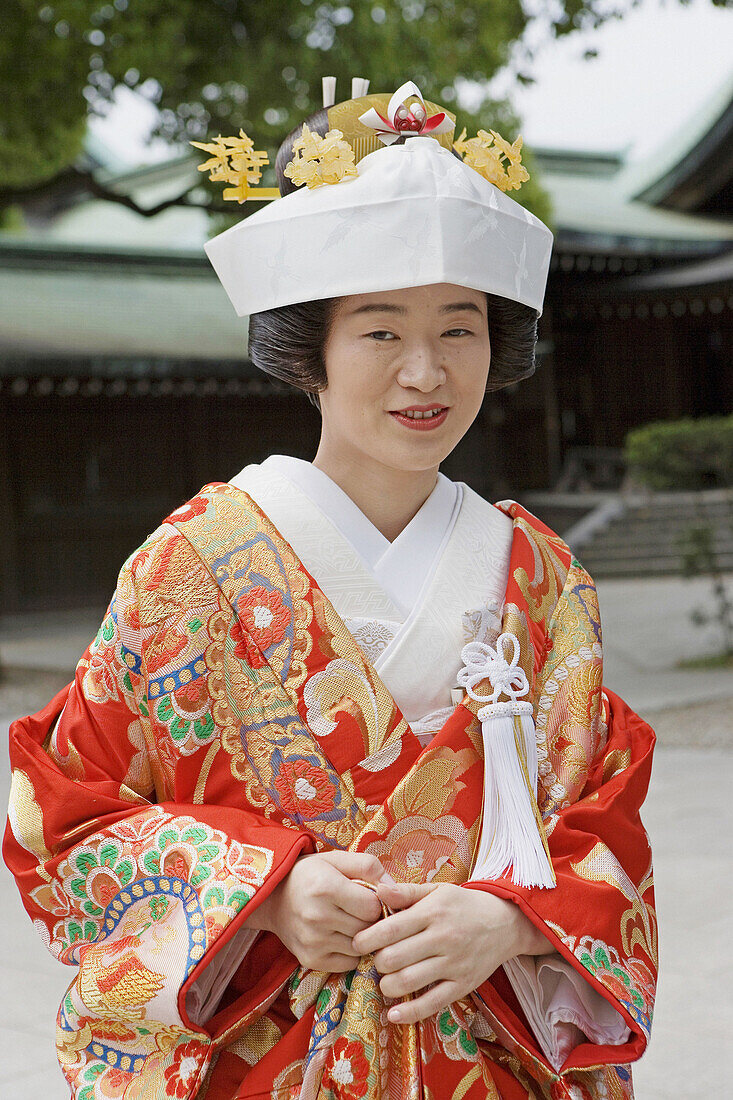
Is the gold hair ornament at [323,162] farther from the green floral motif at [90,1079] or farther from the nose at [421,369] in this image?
the green floral motif at [90,1079]

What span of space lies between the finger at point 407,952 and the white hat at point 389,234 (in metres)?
0.74

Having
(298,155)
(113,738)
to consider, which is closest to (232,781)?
(113,738)

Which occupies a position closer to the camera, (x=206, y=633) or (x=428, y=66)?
(x=206, y=633)

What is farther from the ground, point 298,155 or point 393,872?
point 298,155

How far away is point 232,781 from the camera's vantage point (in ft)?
4.57

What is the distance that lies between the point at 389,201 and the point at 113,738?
0.72m

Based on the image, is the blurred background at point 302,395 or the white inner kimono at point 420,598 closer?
the white inner kimono at point 420,598

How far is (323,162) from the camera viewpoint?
1.40 metres

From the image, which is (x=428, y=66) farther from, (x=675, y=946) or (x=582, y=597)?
(x=582, y=597)

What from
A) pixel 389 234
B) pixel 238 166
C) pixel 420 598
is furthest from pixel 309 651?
pixel 238 166

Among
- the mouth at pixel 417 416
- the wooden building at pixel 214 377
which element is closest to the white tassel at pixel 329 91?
the mouth at pixel 417 416

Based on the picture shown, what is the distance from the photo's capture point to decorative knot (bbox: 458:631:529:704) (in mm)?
1396

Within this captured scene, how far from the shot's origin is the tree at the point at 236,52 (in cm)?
696

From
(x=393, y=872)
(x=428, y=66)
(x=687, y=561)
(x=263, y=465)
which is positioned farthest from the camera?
(x=687, y=561)
